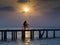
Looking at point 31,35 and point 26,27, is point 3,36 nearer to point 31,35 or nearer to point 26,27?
point 31,35

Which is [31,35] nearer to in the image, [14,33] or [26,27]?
[14,33]

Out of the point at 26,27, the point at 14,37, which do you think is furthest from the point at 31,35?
the point at 26,27

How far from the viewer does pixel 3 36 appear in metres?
20.3

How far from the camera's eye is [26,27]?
16.3 m

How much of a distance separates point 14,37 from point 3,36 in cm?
123

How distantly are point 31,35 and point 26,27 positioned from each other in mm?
3462

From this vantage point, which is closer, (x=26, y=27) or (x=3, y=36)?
(x=26, y=27)

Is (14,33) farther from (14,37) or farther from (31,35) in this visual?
(31,35)

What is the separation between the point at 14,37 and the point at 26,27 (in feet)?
13.2

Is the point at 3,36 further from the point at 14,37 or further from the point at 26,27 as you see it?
the point at 26,27

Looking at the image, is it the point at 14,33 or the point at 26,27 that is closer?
the point at 26,27

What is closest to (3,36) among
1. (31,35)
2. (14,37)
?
(14,37)

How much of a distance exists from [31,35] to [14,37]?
5.91ft

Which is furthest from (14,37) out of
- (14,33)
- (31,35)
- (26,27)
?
(26,27)
